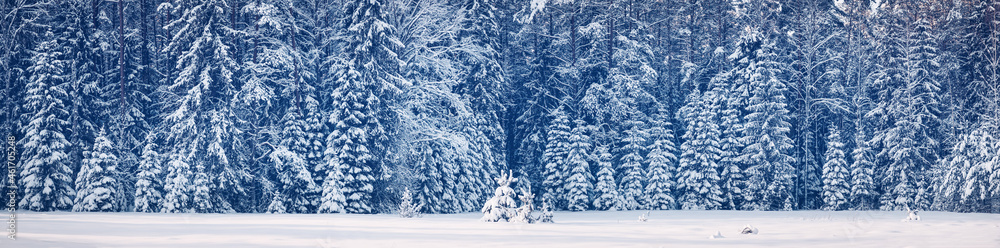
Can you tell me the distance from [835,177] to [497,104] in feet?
53.4

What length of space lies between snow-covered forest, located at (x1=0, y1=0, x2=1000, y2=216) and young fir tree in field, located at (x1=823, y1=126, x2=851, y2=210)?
0.49 feet

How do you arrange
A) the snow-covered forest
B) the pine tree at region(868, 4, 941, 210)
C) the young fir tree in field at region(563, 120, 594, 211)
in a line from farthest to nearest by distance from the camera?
1. the pine tree at region(868, 4, 941, 210)
2. the young fir tree in field at region(563, 120, 594, 211)
3. the snow-covered forest

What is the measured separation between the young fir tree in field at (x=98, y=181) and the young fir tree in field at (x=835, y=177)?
30595 mm

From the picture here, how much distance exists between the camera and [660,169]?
40719mm

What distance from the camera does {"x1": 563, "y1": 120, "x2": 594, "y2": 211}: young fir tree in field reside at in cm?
→ 3878

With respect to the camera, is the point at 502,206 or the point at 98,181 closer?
the point at 502,206

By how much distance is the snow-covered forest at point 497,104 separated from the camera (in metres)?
32.8

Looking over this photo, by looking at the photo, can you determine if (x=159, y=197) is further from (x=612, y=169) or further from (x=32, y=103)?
(x=612, y=169)

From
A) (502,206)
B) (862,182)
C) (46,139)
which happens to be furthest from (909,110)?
(46,139)

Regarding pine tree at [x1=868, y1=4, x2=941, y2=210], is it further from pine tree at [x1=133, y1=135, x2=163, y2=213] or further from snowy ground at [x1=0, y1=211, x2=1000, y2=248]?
pine tree at [x1=133, y1=135, x2=163, y2=213]

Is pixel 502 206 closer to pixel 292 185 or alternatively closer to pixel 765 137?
pixel 292 185

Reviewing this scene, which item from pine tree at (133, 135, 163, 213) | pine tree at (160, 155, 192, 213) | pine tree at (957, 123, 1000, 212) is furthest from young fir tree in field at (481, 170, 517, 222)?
pine tree at (957, 123, 1000, 212)

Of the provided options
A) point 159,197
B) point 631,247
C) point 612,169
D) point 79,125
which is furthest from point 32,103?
point 631,247

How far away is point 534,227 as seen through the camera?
22.2m
